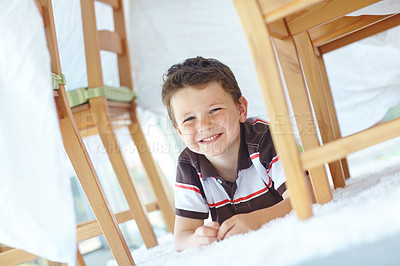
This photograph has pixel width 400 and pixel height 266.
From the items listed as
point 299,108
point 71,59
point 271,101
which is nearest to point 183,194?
point 299,108

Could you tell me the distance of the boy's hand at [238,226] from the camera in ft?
2.68

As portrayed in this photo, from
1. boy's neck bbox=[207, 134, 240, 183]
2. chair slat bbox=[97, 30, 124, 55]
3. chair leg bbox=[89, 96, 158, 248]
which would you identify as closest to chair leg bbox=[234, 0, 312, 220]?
boy's neck bbox=[207, 134, 240, 183]

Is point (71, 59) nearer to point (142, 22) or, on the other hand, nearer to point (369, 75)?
point (142, 22)

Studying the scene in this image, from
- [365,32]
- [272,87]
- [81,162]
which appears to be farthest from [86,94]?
[365,32]

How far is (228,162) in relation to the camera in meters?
1.10

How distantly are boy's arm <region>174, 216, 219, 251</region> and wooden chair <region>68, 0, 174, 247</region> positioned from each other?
35cm

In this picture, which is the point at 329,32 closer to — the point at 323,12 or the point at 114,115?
the point at 323,12

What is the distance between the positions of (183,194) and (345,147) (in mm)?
548

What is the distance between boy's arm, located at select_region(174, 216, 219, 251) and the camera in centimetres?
84

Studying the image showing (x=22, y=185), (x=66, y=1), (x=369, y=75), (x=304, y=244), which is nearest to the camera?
(x=304, y=244)

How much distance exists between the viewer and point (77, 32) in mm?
1436

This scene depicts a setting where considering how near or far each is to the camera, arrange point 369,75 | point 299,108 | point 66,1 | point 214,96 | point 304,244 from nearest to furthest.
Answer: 1. point 304,244
2. point 299,108
3. point 214,96
4. point 66,1
5. point 369,75

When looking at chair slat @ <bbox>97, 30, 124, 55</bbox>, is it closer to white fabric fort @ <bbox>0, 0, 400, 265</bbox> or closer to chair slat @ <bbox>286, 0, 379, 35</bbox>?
white fabric fort @ <bbox>0, 0, 400, 265</bbox>

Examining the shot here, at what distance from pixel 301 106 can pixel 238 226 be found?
1.01ft
